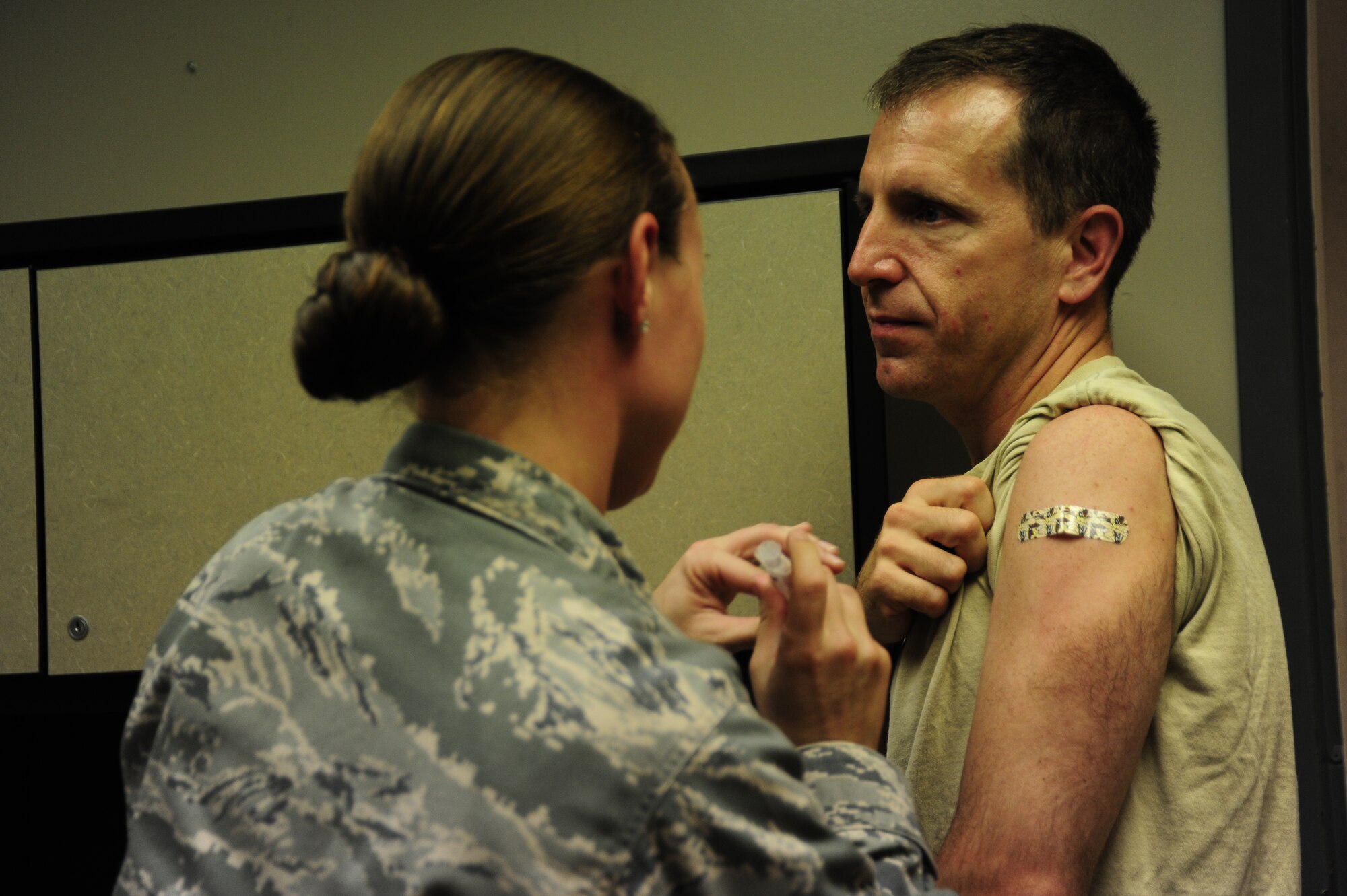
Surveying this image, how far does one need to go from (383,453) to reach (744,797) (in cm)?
90

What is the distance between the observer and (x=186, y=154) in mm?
1713

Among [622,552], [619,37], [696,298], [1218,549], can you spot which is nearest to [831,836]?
[622,552]

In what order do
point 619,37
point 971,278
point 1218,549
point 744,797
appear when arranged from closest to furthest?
point 744,797 → point 1218,549 → point 971,278 → point 619,37

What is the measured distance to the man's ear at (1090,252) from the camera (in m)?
1.11

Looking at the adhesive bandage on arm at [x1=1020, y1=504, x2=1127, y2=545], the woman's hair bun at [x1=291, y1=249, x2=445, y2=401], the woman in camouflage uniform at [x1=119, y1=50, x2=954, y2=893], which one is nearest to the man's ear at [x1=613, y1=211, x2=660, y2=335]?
the woman in camouflage uniform at [x1=119, y1=50, x2=954, y2=893]

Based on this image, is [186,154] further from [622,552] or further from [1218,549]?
[1218,549]

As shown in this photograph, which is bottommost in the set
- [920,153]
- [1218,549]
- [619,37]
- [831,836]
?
[831,836]

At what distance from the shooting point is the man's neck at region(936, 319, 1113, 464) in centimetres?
112

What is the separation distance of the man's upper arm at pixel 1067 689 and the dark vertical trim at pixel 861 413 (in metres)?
0.35

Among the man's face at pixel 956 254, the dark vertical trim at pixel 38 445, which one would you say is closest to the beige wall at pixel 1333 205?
the man's face at pixel 956 254

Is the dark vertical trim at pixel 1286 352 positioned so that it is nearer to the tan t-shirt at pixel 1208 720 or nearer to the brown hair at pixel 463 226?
the tan t-shirt at pixel 1208 720

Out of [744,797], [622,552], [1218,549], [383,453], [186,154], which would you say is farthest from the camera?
[186,154]

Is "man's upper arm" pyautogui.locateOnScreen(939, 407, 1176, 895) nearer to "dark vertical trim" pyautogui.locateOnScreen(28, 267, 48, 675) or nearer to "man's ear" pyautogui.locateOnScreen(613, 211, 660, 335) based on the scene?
"man's ear" pyautogui.locateOnScreen(613, 211, 660, 335)

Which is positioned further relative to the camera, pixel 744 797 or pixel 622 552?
pixel 622 552
